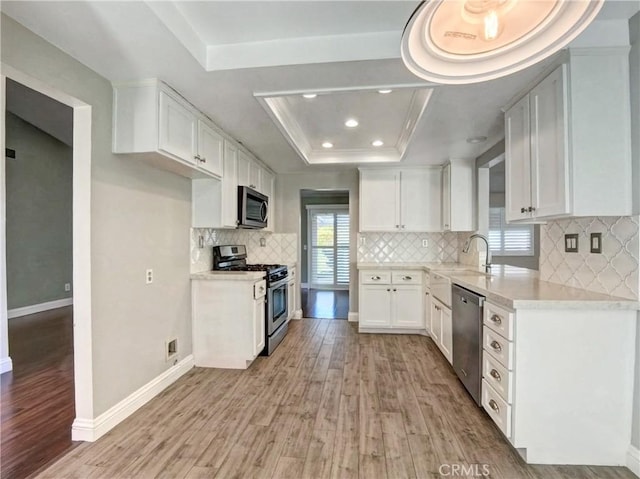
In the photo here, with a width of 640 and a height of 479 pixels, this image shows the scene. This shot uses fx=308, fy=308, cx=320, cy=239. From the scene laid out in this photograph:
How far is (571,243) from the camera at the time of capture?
216 cm

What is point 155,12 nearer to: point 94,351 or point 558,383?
point 94,351

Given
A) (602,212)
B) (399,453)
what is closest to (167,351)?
(399,453)

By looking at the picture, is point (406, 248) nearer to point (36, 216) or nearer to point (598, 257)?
point (598, 257)

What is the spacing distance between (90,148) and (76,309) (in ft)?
3.29

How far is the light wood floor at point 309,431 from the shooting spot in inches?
66.1

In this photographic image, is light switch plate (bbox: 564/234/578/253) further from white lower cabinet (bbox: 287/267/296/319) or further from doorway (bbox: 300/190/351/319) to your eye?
doorway (bbox: 300/190/351/319)

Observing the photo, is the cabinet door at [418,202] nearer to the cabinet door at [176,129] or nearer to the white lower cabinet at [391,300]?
the white lower cabinet at [391,300]

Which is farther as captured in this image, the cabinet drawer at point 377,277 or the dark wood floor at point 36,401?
the cabinet drawer at point 377,277

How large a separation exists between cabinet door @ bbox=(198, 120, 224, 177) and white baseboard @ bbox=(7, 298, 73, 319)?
4337 millimetres

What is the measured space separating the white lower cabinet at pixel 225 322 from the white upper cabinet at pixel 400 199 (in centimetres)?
196

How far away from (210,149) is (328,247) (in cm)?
532

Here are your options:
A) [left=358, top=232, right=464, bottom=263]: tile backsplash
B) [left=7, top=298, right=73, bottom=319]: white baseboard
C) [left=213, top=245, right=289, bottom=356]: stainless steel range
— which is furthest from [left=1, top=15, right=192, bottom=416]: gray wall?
[left=7, top=298, right=73, bottom=319]: white baseboard

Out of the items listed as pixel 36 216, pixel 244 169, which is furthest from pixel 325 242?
pixel 36 216

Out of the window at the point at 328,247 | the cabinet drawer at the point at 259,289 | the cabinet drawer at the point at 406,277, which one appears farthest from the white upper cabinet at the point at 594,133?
the window at the point at 328,247
